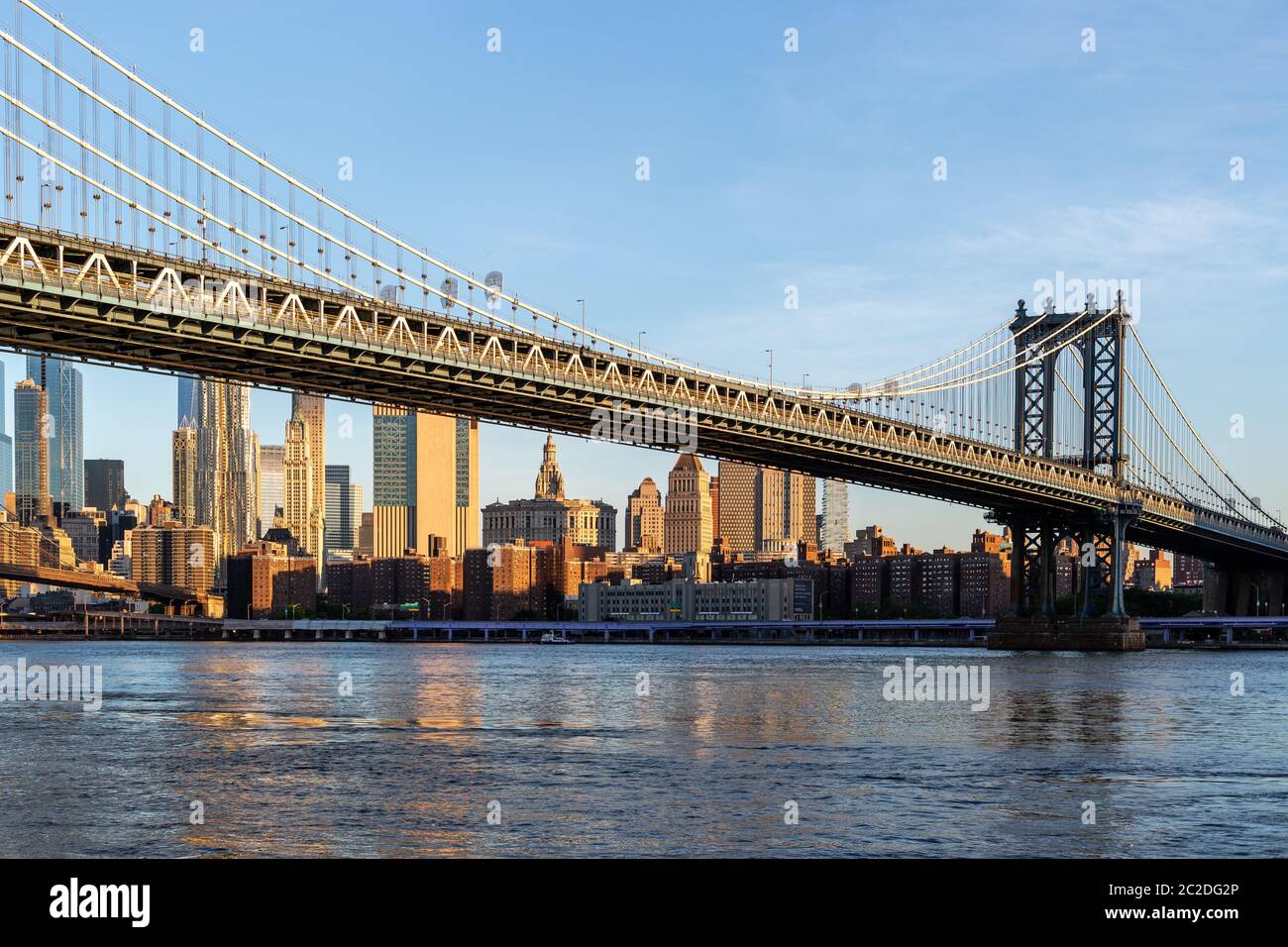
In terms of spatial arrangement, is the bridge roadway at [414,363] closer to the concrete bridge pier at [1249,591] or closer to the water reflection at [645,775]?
the water reflection at [645,775]

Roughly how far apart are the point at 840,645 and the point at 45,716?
123 meters

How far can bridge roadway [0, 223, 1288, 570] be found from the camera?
4175 cm

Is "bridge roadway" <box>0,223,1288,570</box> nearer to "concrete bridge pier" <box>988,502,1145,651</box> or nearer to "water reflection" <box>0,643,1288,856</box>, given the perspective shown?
"concrete bridge pier" <box>988,502,1145,651</box>

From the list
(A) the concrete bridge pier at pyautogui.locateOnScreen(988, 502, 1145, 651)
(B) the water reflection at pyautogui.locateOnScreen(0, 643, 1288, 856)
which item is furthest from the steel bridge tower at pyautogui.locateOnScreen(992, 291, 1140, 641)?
(B) the water reflection at pyautogui.locateOnScreen(0, 643, 1288, 856)

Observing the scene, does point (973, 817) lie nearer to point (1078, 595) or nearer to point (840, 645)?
point (1078, 595)

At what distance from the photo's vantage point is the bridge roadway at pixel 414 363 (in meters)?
41.8

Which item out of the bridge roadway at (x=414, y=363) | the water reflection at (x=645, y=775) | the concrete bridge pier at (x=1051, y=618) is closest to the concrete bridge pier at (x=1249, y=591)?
the concrete bridge pier at (x=1051, y=618)

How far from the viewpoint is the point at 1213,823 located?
877 inches

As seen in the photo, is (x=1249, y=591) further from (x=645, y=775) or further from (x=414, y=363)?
(x=645, y=775)

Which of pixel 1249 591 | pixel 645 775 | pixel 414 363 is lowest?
pixel 1249 591

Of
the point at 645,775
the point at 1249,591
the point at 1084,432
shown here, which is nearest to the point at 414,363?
the point at 645,775

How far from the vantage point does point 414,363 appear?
5212 centimetres

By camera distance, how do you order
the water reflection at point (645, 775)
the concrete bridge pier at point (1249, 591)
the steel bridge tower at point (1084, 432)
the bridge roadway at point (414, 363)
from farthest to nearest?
the concrete bridge pier at point (1249, 591) → the steel bridge tower at point (1084, 432) → the bridge roadway at point (414, 363) → the water reflection at point (645, 775)
